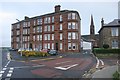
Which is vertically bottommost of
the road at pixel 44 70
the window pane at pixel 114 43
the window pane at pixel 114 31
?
the road at pixel 44 70

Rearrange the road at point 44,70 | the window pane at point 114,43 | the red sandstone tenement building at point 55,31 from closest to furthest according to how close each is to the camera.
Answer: the road at point 44,70 → the window pane at point 114,43 → the red sandstone tenement building at point 55,31

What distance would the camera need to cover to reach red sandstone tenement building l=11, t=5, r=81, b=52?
196ft

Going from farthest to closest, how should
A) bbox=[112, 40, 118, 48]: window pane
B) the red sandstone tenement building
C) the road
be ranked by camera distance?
the red sandstone tenement building
bbox=[112, 40, 118, 48]: window pane
the road

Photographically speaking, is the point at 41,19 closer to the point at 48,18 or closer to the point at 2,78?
the point at 48,18

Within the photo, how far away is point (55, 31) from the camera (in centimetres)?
6344

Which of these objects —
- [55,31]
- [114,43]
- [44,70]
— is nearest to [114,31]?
[114,43]

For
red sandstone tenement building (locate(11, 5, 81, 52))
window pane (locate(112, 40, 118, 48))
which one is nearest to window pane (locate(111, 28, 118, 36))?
window pane (locate(112, 40, 118, 48))

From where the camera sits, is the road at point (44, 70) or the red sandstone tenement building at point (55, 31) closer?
the road at point (44, 70)

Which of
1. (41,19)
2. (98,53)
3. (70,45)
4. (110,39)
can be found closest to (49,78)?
(98,53)

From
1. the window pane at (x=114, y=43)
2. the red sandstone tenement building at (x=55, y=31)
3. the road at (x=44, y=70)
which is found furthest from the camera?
the red sandstone tenement building at (x=55, y=31)

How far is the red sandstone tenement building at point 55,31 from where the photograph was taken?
196 ft

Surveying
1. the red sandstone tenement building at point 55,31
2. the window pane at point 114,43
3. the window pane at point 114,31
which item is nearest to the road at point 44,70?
the window pane at point 114,43

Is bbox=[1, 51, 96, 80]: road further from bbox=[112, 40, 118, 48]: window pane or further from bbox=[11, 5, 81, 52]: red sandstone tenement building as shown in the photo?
bbox=[11, 5, 81, 52]: red sandstone tenement building

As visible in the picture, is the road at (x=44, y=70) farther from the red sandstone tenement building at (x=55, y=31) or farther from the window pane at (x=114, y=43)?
the red sandstone tenement building at (x=55, y=31)
